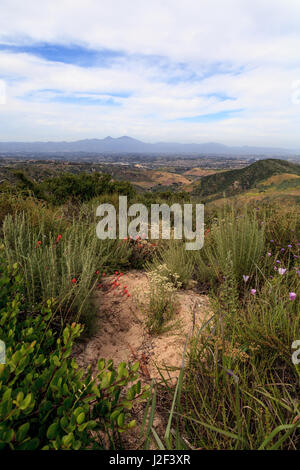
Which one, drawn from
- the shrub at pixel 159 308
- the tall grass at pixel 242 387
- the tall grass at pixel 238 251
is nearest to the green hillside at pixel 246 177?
the tall grass at pixel 238 251

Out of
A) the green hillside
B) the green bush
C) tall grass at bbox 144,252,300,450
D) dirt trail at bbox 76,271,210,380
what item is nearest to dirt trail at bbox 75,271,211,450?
dirt trail at bbox 76,271,210,380

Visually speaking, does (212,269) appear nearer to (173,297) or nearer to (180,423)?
(173,297)

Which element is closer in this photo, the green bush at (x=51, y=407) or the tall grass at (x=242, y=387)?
the green bush at (x=51, y=407)

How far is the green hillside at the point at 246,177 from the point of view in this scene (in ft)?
195

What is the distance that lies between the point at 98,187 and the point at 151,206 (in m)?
2.19

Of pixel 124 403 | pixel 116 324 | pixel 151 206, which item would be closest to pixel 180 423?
pixel 124 403

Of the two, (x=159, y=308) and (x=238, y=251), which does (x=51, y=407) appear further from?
(x=238, y=251)

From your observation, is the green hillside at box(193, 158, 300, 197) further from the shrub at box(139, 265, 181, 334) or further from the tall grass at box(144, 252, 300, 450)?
the tall grass at box(144, 252, 300, 450)

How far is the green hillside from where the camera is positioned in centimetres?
5938

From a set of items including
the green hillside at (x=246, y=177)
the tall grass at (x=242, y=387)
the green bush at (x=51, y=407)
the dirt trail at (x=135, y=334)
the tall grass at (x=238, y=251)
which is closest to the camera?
the green bush at (x=51, y=407)

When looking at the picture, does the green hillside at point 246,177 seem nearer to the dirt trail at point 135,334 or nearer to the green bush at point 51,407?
the dirt trail at point 135,334

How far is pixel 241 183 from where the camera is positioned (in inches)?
2333
